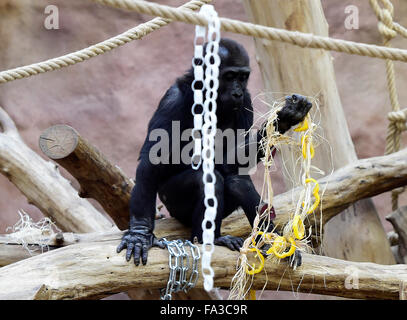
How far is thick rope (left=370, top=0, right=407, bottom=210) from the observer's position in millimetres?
4090

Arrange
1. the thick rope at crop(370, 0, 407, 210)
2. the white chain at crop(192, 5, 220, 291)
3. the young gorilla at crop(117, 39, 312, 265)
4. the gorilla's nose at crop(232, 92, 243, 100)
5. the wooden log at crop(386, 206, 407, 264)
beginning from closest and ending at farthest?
the white chain at crop(192, 5, 220, 291) → the young gorilla at crop(117, 39, 312, 265) → the gorilla's nose at crop(232, 92, 243, 100) → the thick rope at crop(370, 0, 407, 210) → the wooden log at crop(386, 206, 407, 264)

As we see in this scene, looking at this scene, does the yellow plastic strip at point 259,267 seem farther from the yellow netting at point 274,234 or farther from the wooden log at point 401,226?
the wooden log at point 401,226

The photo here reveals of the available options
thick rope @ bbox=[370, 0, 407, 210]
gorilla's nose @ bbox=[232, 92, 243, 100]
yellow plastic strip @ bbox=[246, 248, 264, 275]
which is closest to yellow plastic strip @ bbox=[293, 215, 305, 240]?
yellow plastic strip @ bbox=[246, 248, 264, 275]

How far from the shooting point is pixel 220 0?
7.08m

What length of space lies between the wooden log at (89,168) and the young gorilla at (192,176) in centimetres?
29

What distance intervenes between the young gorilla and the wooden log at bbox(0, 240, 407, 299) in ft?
0.62

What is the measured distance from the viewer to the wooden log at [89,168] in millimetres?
3258

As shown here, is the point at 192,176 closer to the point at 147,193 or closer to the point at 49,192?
the point at 147,193

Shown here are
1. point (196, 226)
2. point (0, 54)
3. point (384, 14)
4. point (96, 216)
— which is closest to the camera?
point (196, 226)

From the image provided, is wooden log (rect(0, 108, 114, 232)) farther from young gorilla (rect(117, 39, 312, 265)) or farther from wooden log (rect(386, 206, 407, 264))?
wooden log (rect(386, 206, 407, 264))

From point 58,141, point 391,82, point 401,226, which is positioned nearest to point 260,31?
point 58,141
